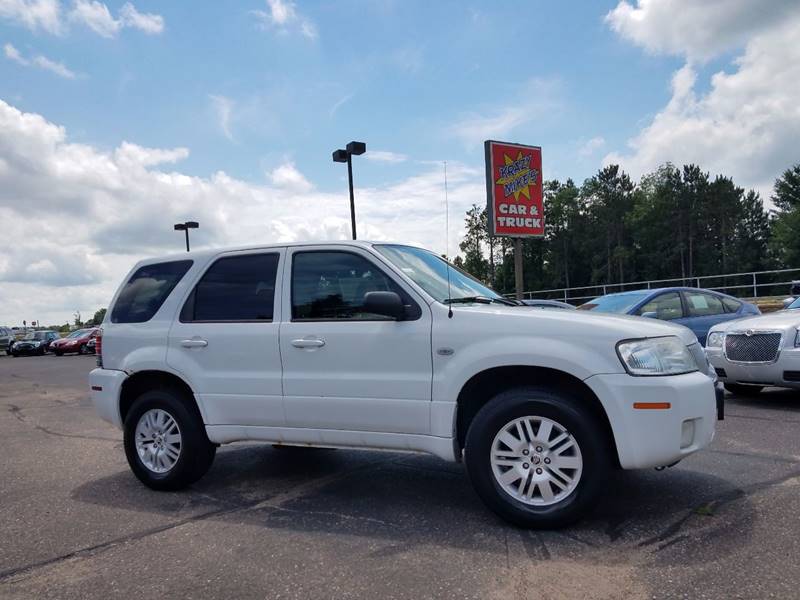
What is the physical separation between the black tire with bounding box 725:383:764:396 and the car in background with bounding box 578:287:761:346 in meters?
1.12

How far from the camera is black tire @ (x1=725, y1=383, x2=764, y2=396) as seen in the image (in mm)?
8890

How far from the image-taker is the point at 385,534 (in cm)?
393

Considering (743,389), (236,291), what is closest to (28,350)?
(236,291)

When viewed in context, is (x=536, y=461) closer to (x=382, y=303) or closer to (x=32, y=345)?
(x=382, y=303)

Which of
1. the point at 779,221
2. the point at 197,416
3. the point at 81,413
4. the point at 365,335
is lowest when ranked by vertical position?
the point at 81,413

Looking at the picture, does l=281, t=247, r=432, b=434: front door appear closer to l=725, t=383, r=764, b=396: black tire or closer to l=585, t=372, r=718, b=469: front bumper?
l=585, t=372, r=718, b=469: front bumper

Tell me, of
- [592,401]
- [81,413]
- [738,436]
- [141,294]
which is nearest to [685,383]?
[592,401]

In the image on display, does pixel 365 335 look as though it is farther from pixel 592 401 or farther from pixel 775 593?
pixel 775 593

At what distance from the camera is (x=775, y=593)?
9.66ft

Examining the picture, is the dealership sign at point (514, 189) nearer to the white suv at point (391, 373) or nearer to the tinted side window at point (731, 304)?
the tinted side window at point (731, 304)

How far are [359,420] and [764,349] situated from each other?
560 centimetres

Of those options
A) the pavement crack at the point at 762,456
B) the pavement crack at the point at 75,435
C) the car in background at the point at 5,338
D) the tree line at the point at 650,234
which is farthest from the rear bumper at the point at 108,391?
the tree line at the point at 650,234

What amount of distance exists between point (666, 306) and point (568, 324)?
6.94 meters

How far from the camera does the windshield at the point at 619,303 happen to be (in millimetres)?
9892
